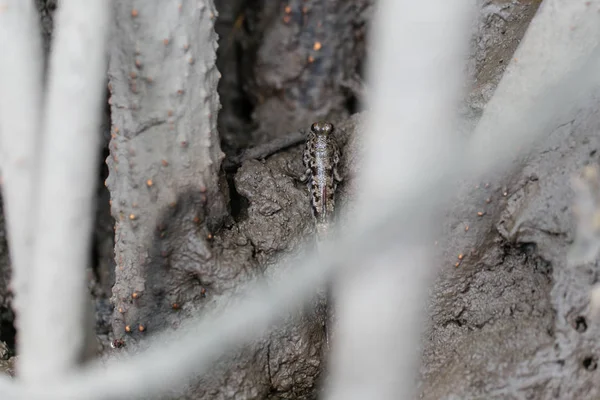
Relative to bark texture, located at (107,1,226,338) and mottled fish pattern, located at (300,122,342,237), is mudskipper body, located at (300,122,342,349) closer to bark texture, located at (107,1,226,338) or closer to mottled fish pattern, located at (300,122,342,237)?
mottled fish pattern, located at (300,122,342,237)

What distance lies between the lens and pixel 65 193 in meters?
1.29

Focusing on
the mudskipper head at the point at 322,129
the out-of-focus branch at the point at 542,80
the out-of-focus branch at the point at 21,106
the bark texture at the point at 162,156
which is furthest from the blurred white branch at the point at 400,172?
the out-of-focus branch at the point at 21,106

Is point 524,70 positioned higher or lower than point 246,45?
lower

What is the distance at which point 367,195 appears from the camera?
4.46 ft

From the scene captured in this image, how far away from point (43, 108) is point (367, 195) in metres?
0.73

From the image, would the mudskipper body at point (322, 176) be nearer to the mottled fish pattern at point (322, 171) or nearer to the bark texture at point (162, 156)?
the mottled fish pattern at point (322, 171)

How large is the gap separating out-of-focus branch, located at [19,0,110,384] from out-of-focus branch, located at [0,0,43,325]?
0.09 feet

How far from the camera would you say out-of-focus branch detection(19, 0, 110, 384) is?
120 cm

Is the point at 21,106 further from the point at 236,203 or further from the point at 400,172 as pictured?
the point at 400,172

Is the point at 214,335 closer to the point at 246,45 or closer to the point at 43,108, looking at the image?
the point at 43,108

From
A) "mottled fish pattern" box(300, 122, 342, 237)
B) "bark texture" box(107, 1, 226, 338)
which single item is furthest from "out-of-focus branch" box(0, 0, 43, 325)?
"mottled fish pattern" box(300, 122, 342, 237)

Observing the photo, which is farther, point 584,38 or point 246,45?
point 246,45

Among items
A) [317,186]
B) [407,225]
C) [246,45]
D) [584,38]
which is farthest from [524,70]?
[246,45]

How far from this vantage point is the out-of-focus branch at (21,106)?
124cm
